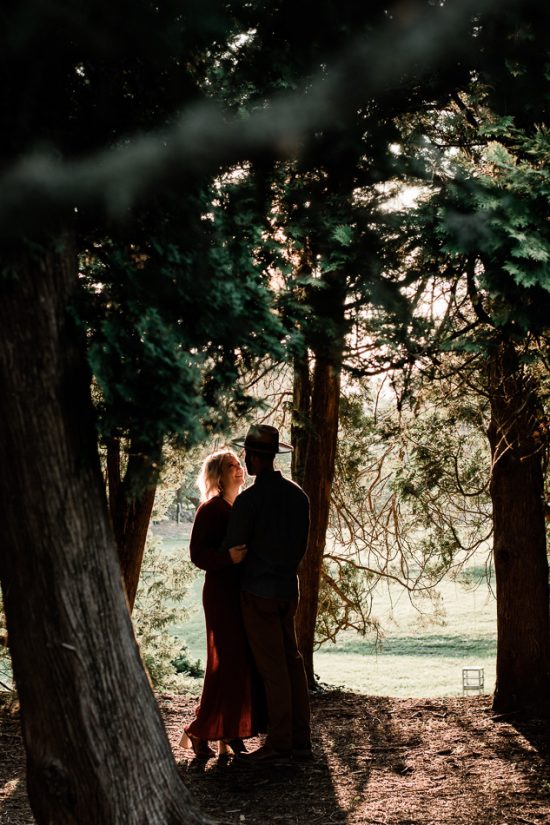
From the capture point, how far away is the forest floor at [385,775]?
5.06 meters

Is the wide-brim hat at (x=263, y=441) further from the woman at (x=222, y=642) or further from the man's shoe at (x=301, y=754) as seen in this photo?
the man's shoe at (x=301, y=754)

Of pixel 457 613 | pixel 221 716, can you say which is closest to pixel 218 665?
pixel 221 716

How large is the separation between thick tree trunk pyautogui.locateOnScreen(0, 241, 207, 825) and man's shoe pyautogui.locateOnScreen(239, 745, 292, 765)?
1890 millimetres

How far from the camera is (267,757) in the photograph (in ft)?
18.9

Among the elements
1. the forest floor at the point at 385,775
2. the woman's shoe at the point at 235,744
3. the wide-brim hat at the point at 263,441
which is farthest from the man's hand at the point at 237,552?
the forest floor at the point at 385,775

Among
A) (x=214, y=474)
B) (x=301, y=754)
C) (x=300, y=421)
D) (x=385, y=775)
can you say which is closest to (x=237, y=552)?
(x=214, y=474)

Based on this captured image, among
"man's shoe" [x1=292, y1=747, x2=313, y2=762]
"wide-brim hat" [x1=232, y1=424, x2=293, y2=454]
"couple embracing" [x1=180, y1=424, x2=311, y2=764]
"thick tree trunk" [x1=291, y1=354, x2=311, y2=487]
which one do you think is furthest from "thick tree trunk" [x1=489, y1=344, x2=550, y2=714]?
"wide-brim hat" [x1=232, y1=424, x2=293, y2=454]

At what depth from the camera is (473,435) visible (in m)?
9.91

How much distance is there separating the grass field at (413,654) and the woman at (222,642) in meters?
16.7

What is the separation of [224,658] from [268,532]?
38.1 inches

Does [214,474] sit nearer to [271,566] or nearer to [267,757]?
[271,566]

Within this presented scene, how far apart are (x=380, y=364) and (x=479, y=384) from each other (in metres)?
2.04

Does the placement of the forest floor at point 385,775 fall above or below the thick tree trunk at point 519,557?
below

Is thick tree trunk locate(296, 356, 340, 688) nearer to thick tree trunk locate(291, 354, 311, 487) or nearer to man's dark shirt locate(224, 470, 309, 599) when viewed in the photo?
thick tree trunk locate(291, 354, 311, 487)
